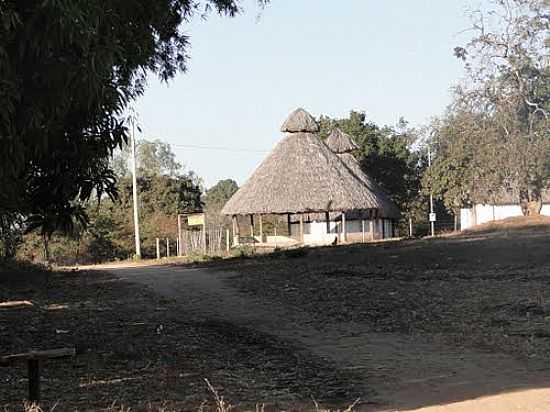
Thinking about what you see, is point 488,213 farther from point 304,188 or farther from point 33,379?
point 33,379

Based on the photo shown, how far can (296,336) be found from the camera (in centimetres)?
1177

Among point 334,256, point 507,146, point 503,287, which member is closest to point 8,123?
point 503,287

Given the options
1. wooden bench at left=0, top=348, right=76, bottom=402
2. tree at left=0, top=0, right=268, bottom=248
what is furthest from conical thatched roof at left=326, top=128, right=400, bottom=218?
wooden bench at left=0, top=348, right=76, bottom=402

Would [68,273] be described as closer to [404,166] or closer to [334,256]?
[334,256]

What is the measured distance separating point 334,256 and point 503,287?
1211 cm

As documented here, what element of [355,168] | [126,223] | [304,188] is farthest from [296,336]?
[355,168]

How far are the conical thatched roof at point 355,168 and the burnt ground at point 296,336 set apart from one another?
23474 millimetres

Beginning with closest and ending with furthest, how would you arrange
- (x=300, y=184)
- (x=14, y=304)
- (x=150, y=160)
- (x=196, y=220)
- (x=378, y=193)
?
1. (x=14, y=304)
2. (x=196, y=220)
3. (x=300, y=184)
4. (x=378, y=193)
5. (x=150, y=160)

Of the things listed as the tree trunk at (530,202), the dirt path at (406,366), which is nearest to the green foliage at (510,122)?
the tree trunk at (530,202)

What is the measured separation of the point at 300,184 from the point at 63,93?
33374mm

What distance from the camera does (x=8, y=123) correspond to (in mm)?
6199

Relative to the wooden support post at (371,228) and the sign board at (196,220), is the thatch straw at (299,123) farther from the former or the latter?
the sign board at (196,220)

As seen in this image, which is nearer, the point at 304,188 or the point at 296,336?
the point at 296,336

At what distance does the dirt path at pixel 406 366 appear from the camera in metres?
7.20
